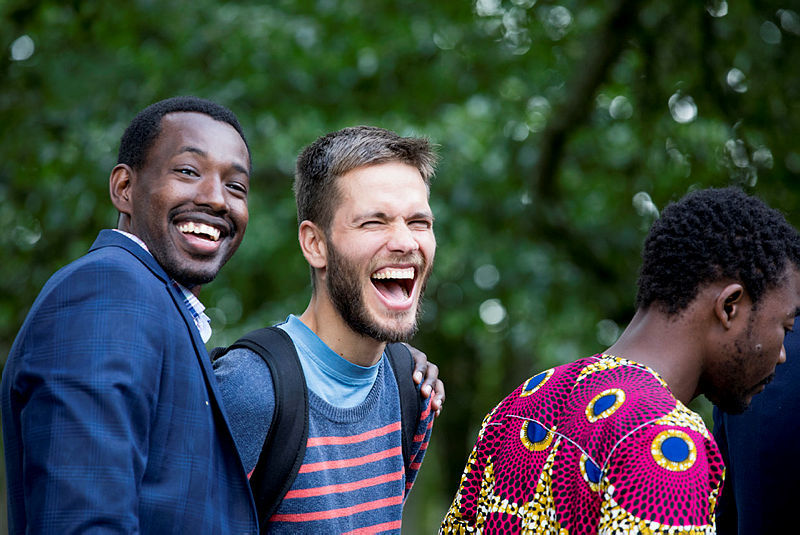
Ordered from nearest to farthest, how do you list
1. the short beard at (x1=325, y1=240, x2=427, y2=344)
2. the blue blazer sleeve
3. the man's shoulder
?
the blue blazer sleeve → the man's shoulder → the short beard at (x1=325, y1=240, x2=427, y2=344)

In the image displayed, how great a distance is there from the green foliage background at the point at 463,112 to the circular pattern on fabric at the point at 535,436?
409 cm

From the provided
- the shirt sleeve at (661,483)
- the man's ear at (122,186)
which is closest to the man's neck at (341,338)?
the man's ear at (122,186)

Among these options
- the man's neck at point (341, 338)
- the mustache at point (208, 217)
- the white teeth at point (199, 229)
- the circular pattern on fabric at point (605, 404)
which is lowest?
the circular pattern on fabric at point (605, 404)

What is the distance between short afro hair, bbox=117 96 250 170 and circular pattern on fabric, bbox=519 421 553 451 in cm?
118

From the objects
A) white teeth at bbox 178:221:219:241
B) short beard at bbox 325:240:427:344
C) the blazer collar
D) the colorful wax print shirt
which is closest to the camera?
the colorful wax print shirt

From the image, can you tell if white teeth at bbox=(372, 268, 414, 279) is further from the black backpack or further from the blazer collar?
the blazer collar

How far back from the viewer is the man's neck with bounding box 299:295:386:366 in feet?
8.71

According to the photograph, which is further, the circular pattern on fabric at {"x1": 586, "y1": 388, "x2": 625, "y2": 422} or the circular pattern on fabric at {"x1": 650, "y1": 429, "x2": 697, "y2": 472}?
the circular pattern on fabric at {"x1": 586, "y1": 388, "x2": 625, "y2": 422}

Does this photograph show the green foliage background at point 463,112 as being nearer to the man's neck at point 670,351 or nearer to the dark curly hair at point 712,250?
the dark curly hair at point 712,250

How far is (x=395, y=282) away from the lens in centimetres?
272

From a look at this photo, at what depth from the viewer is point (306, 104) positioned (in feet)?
24.7

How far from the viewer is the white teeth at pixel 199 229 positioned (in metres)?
2.45

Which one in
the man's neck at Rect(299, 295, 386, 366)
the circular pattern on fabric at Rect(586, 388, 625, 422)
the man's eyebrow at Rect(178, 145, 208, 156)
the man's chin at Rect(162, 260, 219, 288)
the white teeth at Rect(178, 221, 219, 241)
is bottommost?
the circular pattern on fabric at Rect(586, 388, 625, 422)

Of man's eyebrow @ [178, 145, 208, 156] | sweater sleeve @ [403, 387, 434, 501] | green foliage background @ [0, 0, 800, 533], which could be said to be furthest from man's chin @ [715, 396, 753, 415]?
green foliage background @ [0, 0, 800, 533]
